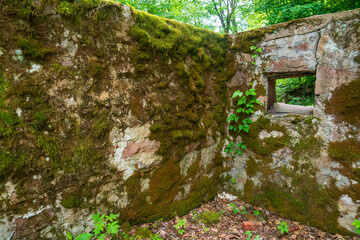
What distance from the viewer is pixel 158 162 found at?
232 cm

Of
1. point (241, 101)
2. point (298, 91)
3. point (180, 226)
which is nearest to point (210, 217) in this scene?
point (180, 226)

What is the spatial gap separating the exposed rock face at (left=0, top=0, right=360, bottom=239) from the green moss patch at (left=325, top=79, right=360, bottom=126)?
1 centimetres

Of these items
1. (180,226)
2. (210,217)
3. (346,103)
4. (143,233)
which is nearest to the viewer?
(143,233)

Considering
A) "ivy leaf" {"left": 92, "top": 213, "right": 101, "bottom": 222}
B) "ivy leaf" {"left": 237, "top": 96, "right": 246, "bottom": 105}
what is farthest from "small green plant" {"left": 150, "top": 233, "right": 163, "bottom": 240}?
"ivy leaf" {"left": 237, "top": 96, "right": 246, "bottom": 105}

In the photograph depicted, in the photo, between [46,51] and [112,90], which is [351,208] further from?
[46,51]

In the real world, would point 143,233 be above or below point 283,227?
above

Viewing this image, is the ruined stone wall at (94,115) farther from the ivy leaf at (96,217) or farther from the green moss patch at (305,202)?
the green moss patch at (305,202)

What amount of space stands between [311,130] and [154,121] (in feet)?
7.17

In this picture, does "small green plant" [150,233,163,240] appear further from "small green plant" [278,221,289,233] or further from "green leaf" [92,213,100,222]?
"small green plant" [278,221,289,233]

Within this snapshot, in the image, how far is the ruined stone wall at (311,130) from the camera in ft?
7.20

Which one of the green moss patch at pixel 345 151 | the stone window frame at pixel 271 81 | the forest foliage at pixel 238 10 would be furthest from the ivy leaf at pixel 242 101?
the forest foliage at pixel 238 10

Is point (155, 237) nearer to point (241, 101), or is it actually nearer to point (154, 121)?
point (154, 121)

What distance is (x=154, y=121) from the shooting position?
7.39 feet

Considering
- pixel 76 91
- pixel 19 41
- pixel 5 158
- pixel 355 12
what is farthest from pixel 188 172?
pixel 355 12
